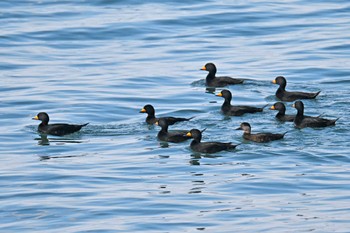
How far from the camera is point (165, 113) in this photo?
2644 cm

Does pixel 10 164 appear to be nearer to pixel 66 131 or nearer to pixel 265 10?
pixel 66 131

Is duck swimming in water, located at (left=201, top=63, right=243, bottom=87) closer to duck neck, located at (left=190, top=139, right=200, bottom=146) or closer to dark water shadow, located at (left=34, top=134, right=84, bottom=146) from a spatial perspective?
dark water shadow, located at (left=34, top=134, right=84, bottom=146)

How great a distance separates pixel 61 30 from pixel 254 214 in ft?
72.9

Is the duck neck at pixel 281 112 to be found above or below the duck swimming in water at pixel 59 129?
above

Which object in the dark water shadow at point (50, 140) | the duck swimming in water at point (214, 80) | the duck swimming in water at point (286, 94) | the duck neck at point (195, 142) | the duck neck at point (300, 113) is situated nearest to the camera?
the duck neck at point (195, 142)

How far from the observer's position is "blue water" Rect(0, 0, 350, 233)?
17.8 m

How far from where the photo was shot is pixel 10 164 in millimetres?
21562

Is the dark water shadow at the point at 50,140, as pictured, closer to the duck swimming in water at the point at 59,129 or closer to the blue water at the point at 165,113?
the blue water at the point at 165,113

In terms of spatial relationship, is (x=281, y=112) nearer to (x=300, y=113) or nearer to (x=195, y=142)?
(x=300, y=113)

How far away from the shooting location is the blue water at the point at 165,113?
17.8 m

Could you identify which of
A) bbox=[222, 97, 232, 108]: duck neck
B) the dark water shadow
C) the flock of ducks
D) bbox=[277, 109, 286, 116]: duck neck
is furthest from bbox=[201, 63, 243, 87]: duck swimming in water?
the dark water shadow

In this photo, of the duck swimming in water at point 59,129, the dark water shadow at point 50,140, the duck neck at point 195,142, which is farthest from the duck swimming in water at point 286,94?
the dark water shadow at point 50,140

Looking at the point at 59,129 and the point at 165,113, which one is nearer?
the point at 59,129

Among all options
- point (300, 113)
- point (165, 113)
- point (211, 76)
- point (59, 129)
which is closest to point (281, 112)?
point (300, 113)
